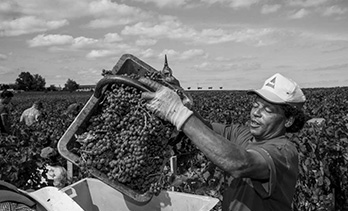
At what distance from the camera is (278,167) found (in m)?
2.21

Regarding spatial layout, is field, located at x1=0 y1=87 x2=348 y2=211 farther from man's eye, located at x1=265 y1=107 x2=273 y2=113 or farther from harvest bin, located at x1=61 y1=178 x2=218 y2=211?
man's eye, located at x1=265 y1=107 x2=273 y2=113

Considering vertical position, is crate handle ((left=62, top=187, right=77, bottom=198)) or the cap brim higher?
the cap brim

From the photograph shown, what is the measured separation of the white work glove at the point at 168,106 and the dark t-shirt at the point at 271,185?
487 mm

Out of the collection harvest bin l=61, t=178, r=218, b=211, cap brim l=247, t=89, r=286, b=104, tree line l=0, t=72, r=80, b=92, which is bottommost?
tree line l=0, t=72, r=80, b=92

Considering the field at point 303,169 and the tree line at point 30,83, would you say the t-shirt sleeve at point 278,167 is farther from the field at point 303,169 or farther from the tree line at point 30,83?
the tree line at point 30,83

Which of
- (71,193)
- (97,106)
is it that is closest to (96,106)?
(97,106)

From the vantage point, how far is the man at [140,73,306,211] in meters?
1.99

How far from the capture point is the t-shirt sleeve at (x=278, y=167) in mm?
2158

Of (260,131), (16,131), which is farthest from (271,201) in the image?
(16,131)

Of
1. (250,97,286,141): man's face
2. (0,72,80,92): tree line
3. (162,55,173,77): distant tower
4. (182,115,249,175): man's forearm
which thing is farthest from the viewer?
(0,72,80,92): tree line

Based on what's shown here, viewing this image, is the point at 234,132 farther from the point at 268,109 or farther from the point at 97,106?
the point at 97,106

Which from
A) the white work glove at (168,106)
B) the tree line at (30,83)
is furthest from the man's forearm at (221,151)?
the tree line at (30,83)

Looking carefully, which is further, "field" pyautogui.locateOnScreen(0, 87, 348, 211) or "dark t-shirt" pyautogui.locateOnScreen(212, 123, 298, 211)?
"field" pyautogui.locateOnScreen(0, 87, 348, 211)

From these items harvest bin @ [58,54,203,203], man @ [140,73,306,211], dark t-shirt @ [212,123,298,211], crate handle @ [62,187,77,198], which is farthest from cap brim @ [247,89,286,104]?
crate handle @ [62,187,77,198]
